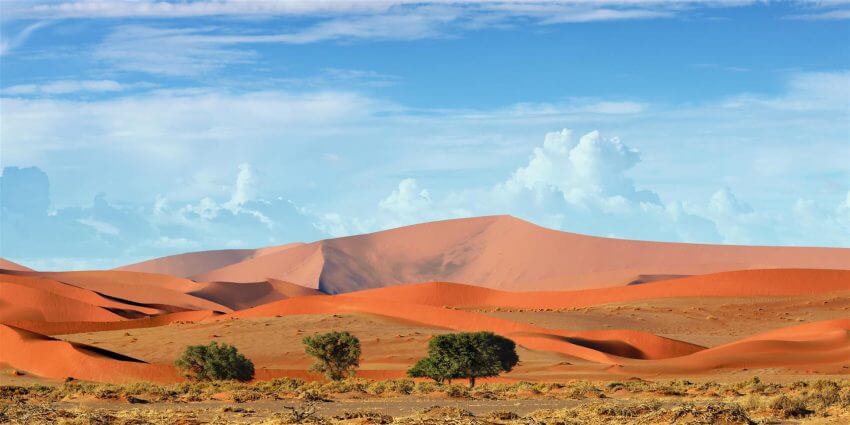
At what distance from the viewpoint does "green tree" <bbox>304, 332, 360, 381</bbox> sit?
55031 mm

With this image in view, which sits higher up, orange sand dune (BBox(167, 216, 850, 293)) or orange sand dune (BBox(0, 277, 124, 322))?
orange sand dune (BBox(167, 216, 850, 293))

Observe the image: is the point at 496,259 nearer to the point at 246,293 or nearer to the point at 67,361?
the point at 246,293

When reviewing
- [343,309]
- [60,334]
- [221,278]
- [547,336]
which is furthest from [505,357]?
[221,278]

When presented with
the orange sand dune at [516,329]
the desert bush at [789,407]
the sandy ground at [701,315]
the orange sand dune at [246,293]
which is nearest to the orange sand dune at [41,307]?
the orange sand dune at [516,329]

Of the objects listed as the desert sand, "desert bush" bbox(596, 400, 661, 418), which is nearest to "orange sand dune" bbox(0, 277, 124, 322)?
the desert sand

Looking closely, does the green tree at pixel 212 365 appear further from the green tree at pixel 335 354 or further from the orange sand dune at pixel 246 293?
the orange sand dune at pixel 246 293

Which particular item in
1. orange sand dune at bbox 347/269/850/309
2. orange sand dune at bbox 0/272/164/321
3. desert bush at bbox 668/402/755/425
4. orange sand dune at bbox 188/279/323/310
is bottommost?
desert bush at bbox 668/402/755/425

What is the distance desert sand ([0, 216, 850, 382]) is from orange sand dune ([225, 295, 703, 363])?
12 centimetres

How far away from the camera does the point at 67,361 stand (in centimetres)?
5409

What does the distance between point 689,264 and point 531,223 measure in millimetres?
27083

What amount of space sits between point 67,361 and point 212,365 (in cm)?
730

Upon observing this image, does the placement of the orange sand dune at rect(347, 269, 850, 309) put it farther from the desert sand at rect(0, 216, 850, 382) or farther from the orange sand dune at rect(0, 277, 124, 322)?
the orange sand dune at rect(0, 277, 124, 322)

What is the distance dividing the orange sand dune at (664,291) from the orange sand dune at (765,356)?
1206 inches

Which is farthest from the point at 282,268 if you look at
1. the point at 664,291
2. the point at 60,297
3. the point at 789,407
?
the point at 789,407
